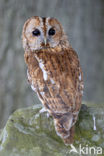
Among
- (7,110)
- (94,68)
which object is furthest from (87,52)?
(7,110)

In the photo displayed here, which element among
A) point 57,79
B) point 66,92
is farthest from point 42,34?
point 66,92

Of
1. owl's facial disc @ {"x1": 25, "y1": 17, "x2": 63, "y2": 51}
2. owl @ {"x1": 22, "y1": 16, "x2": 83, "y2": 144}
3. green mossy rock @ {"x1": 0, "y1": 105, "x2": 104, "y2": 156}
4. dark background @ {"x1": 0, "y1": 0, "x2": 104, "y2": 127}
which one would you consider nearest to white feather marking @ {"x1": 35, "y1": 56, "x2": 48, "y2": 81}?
owl @ {"x1": 22, "y1": 16, "x2": 83, "y2": 144}

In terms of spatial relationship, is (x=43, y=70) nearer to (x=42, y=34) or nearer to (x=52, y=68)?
(x=52, y=68)

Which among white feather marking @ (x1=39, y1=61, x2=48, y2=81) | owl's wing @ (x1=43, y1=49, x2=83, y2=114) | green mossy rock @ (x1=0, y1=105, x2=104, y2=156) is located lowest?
green mossy rock @ (x1=0, y1=105, x2=104, y2=156)

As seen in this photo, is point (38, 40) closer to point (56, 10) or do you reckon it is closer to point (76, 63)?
point (76, 63)

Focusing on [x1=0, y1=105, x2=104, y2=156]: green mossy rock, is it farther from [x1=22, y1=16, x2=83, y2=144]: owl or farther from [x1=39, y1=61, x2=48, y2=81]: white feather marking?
[x1=39, y1=61, x2=48, y2=81]: white feather marking

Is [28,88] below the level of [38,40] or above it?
below

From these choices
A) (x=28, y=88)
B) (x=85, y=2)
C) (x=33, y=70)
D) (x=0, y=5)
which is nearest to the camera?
(x=33, y=70)
